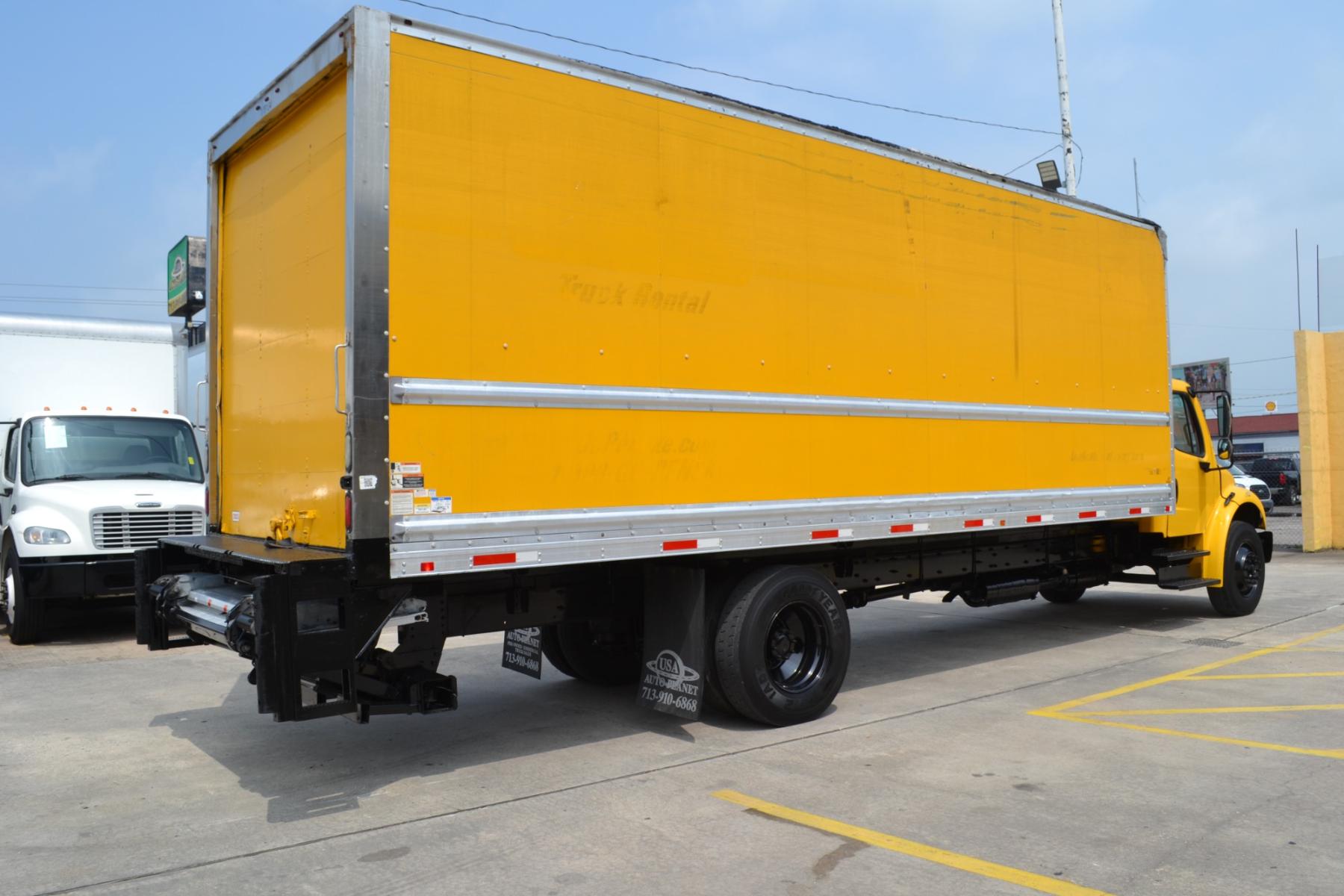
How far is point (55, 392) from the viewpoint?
12.1 metres

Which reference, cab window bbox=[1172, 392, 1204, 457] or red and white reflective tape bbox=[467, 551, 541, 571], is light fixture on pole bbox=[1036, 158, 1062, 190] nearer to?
cab window bbox=[1172, 392, 1204, 457]

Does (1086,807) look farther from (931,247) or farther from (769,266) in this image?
(931,247)

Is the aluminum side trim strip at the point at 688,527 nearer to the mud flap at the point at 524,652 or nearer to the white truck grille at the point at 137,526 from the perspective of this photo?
the mud flap at the point at 524,652

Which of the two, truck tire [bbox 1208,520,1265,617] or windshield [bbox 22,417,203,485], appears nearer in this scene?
truck tire [bbox 1208,520,1265,617]

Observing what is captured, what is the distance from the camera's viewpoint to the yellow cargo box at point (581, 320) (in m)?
5.09

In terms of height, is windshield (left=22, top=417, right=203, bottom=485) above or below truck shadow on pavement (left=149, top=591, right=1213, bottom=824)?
above

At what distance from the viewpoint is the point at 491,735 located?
6.59 m

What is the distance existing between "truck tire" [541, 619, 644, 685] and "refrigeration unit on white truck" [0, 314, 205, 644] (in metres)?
4.96

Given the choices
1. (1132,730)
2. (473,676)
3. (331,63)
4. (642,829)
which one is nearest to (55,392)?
(473,676)

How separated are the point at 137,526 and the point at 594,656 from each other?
230 inches

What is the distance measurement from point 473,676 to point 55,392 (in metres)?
7.02

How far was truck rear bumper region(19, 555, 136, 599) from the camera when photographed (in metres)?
10.5

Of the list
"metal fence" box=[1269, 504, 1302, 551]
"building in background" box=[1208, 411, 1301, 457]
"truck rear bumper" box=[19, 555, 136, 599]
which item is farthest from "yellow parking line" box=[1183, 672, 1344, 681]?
"building in background" box=[1208, 411, 1301, 457]

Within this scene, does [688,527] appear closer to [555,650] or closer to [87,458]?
[555,650]
